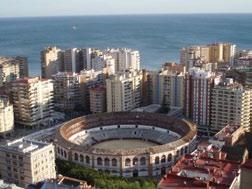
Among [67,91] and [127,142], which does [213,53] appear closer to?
[67,91]

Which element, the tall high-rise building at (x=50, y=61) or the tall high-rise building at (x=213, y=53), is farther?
the tall high-rise building at (x=213, y=53)

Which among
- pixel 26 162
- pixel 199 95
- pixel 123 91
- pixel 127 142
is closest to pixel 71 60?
pixel 123 91

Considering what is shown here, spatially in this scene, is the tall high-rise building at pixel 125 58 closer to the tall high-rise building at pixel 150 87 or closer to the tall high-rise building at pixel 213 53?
the tall high-rise building at pixel 213 53

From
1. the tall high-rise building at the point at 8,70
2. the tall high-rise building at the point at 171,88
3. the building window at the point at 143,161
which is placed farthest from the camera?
the tall high-rise building at the point at 8,70

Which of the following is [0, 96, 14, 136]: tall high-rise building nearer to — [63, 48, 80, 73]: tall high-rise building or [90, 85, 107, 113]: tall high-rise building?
[90, 85, 107, 113]: tall high-rise building

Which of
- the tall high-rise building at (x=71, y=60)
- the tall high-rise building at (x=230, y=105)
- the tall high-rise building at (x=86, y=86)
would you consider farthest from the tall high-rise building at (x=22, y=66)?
the tall high-rise building at (x=230, y=105)

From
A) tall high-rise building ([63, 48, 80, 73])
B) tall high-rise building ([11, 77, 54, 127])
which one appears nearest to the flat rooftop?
tall high-rise building ([11, 77, 54, 127])

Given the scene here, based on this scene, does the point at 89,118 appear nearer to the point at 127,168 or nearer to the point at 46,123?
the point at 46,123
